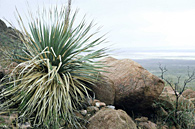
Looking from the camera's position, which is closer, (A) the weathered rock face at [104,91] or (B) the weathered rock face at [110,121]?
(B) the weathered rock face at [110,121]

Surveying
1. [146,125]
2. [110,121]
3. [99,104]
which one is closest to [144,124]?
[146,125]

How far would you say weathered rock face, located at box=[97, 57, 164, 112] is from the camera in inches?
170

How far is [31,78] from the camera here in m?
3.78

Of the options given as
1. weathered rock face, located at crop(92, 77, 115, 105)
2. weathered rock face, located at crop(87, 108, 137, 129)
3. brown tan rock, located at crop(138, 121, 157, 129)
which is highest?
weathered rock face, located at crop(92, 77, 115, 105)

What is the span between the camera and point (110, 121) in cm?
318

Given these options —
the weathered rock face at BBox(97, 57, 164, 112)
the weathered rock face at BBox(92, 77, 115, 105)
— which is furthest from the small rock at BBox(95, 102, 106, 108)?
the weathered rock face at BBox(97, 57, 164, 112)

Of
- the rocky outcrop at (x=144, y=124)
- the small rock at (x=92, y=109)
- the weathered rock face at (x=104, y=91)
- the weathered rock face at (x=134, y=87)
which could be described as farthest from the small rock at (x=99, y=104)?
the rocky outcrop at (x=144, y=124)

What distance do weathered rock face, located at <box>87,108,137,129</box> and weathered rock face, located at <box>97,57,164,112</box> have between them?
103cm

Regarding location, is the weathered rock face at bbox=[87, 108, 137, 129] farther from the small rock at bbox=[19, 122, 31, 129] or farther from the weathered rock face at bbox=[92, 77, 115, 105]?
the small rock at bbox=[19, 122, 31, 129]

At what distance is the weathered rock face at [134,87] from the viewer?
433 centimetres

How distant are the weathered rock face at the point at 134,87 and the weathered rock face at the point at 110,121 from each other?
3.38ft

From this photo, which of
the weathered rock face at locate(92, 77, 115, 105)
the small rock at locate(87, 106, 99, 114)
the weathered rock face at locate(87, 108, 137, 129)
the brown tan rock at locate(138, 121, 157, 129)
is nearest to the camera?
the weathered rock face at locate(87, 108, 137, 129)

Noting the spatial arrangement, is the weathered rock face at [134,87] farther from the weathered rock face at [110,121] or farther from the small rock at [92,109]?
the weathered rock face at [110,121]

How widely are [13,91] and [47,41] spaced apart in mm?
1228
